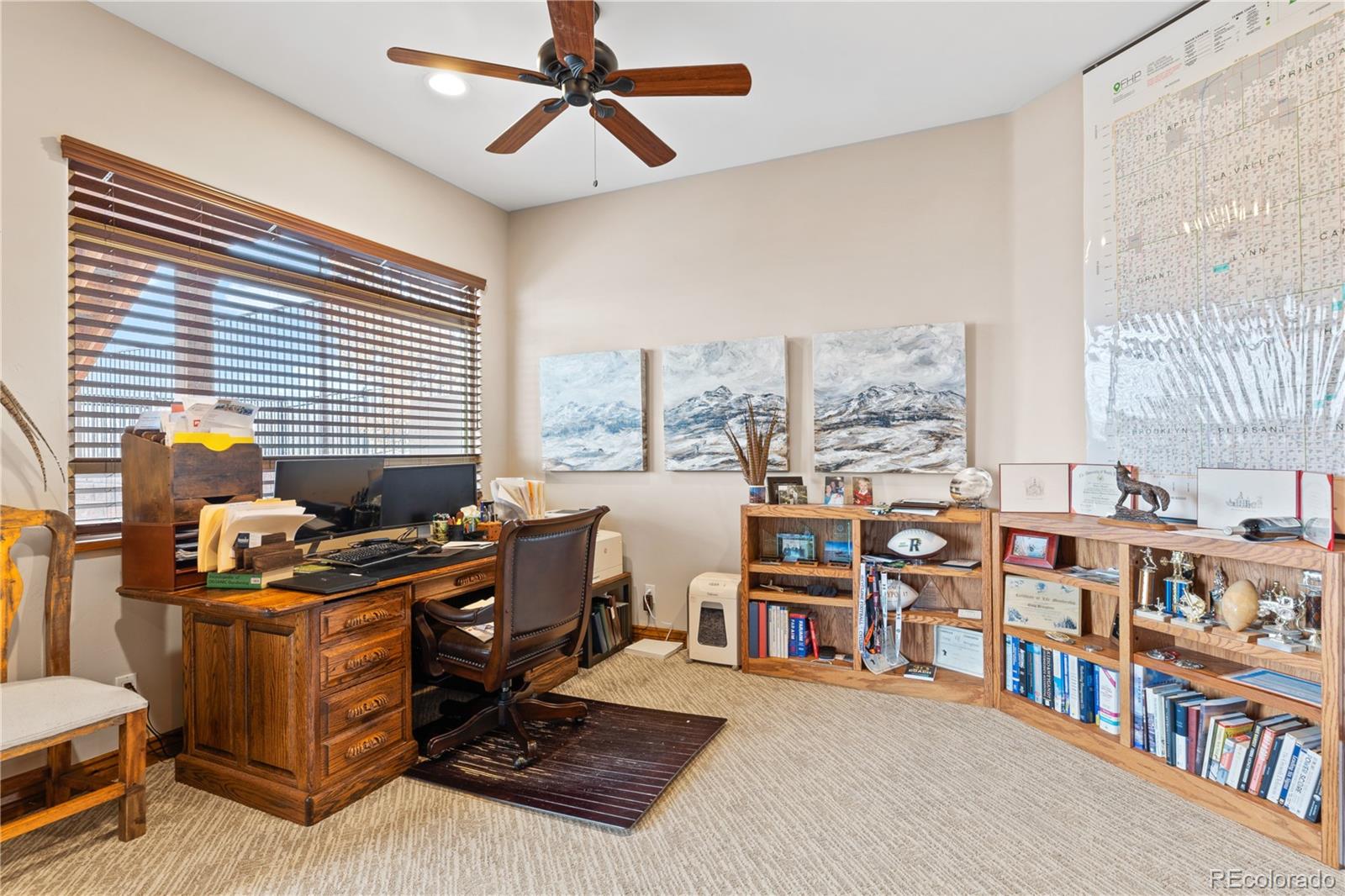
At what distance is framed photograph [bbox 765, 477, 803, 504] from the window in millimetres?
2050

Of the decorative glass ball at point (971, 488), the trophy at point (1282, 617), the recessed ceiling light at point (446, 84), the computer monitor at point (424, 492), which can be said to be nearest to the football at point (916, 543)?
the decorative glass ball at point (971, 488)

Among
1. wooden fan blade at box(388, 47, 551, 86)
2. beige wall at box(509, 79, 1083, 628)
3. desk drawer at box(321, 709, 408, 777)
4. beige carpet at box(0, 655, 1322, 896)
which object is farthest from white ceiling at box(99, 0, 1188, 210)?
beige carpet at box(0, 655, 1322, 896)

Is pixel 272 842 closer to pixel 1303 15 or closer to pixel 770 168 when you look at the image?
pixel 770 168

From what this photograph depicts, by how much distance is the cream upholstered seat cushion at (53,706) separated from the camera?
5.82ft

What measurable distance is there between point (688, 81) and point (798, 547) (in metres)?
2.41

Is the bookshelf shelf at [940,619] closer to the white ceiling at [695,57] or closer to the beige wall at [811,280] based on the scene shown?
the beige wall at [811,280]

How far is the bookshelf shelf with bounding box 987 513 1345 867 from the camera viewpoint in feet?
6.34

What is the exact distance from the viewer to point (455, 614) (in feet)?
8.30

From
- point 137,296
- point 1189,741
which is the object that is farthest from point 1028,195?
point 137,296

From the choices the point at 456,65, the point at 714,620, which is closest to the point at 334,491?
the point at 456,65

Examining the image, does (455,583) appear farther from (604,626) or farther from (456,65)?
(456,65)

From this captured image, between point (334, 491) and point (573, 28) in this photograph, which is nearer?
point (573, 28)

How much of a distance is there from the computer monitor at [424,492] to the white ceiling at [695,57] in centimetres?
182

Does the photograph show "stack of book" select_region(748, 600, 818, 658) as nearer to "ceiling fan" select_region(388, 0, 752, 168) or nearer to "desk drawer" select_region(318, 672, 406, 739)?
"desk drawer" select_region(318, 672, 406, 739)
